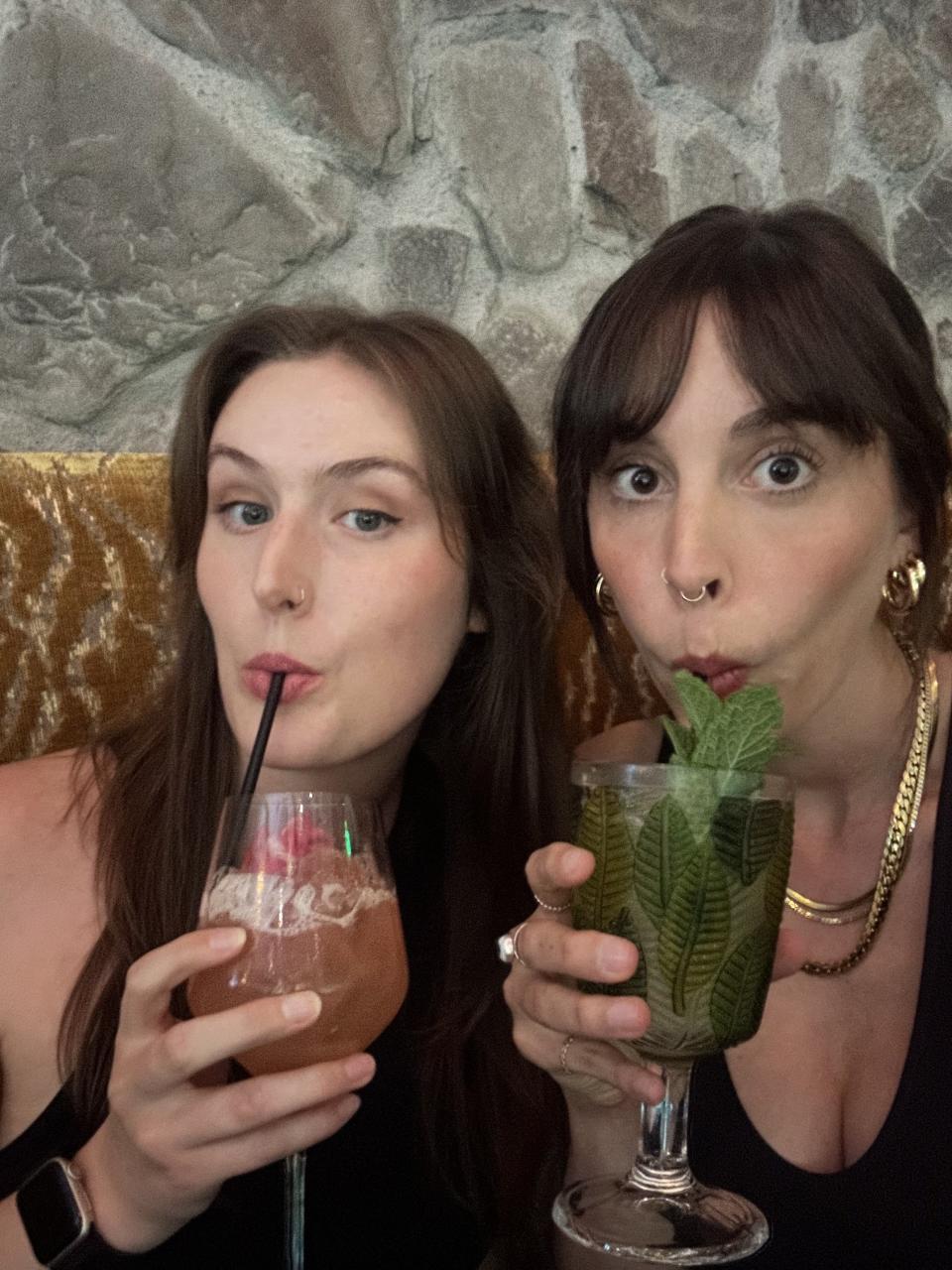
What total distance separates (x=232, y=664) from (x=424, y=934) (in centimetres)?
49

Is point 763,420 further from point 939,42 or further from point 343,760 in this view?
point 939,42

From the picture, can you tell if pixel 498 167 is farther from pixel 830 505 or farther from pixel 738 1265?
pixel 738 1265

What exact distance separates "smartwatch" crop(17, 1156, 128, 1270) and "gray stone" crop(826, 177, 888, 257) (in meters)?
2.35

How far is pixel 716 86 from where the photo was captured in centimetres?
280

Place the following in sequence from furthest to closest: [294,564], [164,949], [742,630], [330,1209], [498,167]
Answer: [498,167], [330,1209], [294,564], [742,630], [164,949]

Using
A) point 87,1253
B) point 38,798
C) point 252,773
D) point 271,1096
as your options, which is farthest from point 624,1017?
point 38,798

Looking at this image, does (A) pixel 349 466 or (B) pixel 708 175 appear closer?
(A) pixel 349 466

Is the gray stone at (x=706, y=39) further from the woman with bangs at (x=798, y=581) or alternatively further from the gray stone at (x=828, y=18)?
the woman with bangs at (x=798, y=581)

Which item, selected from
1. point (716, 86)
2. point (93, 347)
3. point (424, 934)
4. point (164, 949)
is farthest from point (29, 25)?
point (164, 949)

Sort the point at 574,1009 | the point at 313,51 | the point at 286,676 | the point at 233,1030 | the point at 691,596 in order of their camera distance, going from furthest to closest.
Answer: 1. the point at 313,51
2. the point at 286,676
3. the point at 691,596
4. the point at 574,1009
5. the point at 233,1030

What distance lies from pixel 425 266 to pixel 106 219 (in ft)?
1.95

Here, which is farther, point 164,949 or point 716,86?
point 716,86

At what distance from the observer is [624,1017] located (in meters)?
1.07

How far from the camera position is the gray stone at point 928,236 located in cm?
291
